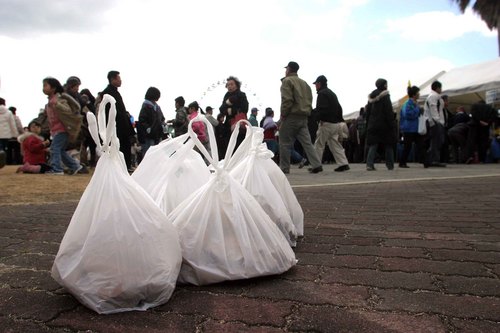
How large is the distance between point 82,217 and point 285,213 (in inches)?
47.6

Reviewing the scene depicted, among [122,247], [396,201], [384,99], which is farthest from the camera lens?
[384,99]

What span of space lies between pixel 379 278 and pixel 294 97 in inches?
Result: 238

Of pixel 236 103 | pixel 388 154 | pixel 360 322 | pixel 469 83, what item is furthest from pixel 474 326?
pixel 469 83

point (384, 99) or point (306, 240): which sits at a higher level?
point (384, 99)

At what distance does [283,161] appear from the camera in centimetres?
834

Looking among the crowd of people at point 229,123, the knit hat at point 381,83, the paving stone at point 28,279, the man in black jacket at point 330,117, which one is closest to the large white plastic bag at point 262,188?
the paving stone at point 28,279

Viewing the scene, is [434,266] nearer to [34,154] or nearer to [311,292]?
[311,292]

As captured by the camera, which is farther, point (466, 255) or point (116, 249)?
point (466, 255)

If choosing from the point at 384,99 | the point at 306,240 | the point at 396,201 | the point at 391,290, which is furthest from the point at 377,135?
the point at 391,290

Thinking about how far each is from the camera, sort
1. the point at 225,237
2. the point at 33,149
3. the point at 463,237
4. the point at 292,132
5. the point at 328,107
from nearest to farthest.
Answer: the point at 225,237, the point at 463,237, the point at 292,132, the point at 33,149, the point at 328,107

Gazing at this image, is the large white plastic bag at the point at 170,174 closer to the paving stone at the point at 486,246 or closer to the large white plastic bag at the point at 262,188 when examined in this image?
the large white plastic bag at the point at 262,188

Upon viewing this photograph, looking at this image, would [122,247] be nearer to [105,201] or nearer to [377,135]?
[105,201]

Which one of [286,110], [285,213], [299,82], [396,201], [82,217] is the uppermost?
[299,82]

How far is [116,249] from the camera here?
169 cm
